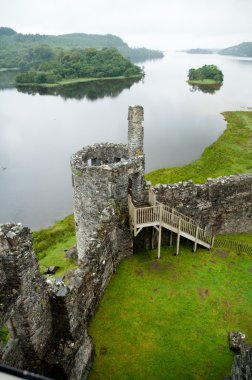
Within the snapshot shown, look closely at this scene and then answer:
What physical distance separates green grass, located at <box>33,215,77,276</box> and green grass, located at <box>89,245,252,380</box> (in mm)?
6260

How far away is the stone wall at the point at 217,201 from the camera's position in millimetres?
18281

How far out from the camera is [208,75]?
115562 millimetres

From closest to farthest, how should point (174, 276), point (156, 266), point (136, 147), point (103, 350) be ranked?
1. point (103, 350)
2. point (174, 276)
3. point (156, 266)
4. point (136, 147)

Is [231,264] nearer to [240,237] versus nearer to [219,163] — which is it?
[240,237]

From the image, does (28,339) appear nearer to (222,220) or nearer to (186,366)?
(186,366)

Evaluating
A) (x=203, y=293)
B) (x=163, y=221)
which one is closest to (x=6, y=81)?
(x=163, y=221)

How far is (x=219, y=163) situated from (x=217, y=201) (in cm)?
1933

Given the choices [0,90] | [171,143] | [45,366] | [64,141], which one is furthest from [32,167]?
[0,90]

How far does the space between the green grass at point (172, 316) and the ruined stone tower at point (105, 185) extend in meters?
3.05

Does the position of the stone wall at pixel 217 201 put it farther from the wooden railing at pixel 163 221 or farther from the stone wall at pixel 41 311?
the stone wall at pixel 41 311

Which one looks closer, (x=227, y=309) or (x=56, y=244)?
(x=227, y=309)

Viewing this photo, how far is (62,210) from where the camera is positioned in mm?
34844

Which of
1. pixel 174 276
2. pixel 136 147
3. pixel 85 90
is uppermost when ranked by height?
pixel 136 147

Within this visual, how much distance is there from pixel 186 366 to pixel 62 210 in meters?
24.9
